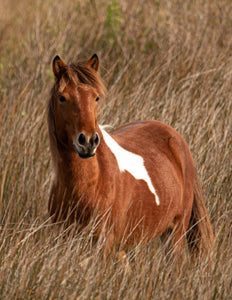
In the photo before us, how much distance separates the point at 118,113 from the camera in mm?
5371

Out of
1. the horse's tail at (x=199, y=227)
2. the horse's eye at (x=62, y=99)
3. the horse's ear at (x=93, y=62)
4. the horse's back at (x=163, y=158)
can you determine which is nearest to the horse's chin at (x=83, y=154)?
the horse's eye at (x=62, y=99)

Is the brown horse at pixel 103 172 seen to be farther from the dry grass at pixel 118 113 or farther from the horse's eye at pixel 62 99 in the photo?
the dry grass at pixel 118 113

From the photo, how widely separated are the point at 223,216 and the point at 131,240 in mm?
941

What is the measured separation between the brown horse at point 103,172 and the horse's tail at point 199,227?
1 centimetres

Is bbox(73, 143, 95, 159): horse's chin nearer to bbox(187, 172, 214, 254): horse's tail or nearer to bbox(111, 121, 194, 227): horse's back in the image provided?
bbox(111, 121, 194, 227): horse's back

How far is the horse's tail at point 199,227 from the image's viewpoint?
4184mm

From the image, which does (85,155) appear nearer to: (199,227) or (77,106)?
(77,106)

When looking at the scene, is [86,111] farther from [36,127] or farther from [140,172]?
[36,127]

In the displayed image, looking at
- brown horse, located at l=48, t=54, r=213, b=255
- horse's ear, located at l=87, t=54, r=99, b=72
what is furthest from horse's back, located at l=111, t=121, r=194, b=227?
horse's ear, located at l=87, t=54, r=99, b=72

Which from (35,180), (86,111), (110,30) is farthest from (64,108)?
(110,30)

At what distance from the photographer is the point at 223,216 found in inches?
169

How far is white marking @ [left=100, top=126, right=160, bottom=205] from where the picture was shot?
145 inches

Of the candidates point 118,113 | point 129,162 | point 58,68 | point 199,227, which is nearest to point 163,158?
point 129,162

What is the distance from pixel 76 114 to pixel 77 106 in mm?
53
